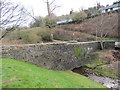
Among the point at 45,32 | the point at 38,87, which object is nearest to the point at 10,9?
the point at 38,87

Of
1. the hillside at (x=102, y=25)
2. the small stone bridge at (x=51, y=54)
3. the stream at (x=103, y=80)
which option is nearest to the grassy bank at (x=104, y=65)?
the stream at (x=103, y=80)

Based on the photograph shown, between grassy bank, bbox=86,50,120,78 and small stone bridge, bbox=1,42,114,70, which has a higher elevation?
small stone bridge, bbox=1,42,114,70

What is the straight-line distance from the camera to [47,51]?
13.1m

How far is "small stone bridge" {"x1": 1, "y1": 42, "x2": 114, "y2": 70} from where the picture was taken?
11.0 meters

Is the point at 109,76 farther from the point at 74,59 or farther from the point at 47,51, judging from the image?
the point at 47,51

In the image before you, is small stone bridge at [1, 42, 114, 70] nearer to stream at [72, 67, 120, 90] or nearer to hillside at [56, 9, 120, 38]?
stream at [72, 67, 120, 90]

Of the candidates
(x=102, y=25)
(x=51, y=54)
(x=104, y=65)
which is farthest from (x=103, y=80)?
(x=102, y=25)

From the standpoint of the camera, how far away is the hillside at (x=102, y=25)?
100 feet

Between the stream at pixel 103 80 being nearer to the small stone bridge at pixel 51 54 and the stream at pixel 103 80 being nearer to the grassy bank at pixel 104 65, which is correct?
the grassy bank at pixel 104 65

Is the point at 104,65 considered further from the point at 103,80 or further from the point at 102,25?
the point at 102,25

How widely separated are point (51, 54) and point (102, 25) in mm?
23475

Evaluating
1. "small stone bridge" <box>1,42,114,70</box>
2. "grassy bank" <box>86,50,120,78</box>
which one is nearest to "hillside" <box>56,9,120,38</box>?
"grassy bank" <box>86,50,120,78</box>

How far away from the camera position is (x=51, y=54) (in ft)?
44.2

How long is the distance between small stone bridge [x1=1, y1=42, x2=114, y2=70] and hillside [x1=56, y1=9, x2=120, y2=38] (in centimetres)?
1366
